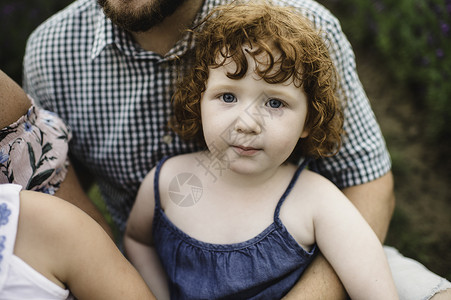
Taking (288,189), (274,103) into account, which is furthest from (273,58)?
(288,189)

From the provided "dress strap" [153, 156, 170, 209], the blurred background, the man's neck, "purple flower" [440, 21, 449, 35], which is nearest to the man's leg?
"dress strap" [153, 156, 170, 209]

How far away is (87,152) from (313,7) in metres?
1.13

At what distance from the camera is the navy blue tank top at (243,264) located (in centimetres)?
143

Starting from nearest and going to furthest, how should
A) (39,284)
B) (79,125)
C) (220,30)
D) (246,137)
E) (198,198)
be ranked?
1. (39,284)
2. (246,137)
3. (220,30)
4. (198,198)
5. (79,125)

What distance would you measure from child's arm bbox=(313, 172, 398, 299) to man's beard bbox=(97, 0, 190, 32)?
863mm

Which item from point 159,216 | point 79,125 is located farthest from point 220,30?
point 79,125

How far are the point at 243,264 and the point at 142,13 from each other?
95 centimetres

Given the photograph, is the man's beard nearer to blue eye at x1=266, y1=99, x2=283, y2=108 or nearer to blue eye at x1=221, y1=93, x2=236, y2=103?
blue eye at x1=221, y1=93, x2=236, y2=103

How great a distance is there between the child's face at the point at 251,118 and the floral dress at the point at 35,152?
1.92ft

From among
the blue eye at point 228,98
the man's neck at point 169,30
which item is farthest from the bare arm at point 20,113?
the blue eye at point 228,98

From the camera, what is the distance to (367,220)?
5.49 feet

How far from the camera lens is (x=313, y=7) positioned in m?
1.70

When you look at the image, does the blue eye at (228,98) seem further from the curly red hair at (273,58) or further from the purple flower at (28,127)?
the purple flower at (28,127)

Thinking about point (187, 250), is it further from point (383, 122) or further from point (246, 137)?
point (383, 122)
